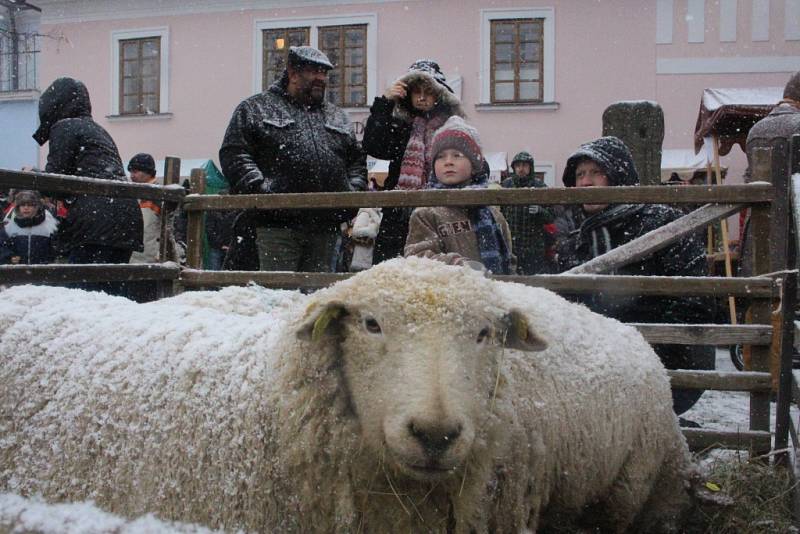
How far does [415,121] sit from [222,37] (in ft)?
45.3

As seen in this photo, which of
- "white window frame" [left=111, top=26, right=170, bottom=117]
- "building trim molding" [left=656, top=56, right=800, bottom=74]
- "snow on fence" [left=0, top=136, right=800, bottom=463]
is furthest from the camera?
"white window frame" [left=111, top=26, right=170, bottom=117]

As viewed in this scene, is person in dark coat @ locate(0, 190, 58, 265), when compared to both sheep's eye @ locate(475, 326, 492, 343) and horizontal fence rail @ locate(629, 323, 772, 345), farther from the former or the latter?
sheep's eye @ locate(475, 326, 492, 343)

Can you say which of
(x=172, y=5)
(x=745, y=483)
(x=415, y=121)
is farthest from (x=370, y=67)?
(x=745, y=483)

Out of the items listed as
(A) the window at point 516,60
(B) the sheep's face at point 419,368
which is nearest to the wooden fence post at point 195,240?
(B) the sheep's face at point 419,368

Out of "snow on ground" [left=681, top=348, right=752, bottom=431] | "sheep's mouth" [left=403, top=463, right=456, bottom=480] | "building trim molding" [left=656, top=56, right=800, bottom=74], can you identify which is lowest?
"snow on ground" [left=681, top=348, right=752, bottom=431]

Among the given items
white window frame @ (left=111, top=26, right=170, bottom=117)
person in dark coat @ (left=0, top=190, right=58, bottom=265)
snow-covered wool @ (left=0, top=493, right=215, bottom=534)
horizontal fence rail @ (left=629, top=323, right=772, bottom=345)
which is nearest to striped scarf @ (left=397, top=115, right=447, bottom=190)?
horizontal fence rail @ (left=629, top=323, right=772, bottom=345)

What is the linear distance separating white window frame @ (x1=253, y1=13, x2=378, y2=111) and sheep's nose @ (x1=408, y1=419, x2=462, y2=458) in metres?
14.5

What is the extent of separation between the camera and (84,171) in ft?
14.3

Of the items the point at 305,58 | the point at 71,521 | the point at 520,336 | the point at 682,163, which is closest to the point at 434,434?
the point at 520,336

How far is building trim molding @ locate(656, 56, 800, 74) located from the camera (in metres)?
14.3

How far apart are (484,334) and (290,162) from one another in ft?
9.24

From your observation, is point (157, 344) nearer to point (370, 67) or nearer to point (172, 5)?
point (370, 67)

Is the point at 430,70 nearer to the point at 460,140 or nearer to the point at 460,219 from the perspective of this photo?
the point at 460,140

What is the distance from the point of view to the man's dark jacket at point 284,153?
171 inches
